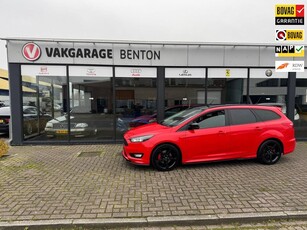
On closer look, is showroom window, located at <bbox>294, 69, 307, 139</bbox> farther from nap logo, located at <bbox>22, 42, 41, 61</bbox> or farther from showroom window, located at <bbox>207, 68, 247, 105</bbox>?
nap logo, located at <bbox>22, 42, 41, 61</bbox>

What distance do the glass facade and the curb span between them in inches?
222

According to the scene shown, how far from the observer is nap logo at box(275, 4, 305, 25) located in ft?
24.3

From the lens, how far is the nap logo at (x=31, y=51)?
26.6 feet

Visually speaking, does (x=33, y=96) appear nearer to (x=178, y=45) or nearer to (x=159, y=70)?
(x=159, y=70)

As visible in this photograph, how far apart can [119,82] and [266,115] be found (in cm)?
→ 525

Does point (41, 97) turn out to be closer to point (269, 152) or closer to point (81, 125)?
point (81, 125)

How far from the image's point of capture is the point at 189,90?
9.05 m

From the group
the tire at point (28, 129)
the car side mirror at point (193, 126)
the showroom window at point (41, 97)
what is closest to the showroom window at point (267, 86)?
the car side mirror at point (193, 126)

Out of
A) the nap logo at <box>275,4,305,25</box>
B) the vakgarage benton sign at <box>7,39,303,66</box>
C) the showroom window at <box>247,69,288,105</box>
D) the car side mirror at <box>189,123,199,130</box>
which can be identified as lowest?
the car side mirror at <box>189,123,199,130</box>

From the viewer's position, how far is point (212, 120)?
5777mm

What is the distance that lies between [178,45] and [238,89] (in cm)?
303

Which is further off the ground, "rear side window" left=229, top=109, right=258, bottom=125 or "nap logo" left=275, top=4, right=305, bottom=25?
"nap logo" left=275, top=4, right=305, bottom=25

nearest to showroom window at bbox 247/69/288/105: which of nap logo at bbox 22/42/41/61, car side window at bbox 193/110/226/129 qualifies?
car side window at bbox 193/110/226/129

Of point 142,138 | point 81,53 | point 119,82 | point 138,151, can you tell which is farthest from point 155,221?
point 81,53
